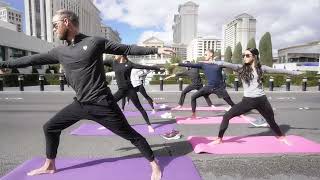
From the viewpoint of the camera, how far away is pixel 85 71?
4.01 meters

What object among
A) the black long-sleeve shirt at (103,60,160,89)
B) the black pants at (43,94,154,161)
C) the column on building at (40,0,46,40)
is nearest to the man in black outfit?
the black pants at (43,94,154,161)

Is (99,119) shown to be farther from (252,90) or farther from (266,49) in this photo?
(266,49)

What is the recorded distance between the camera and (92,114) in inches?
164

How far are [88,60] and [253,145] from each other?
351cm

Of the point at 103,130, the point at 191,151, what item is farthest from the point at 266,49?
the point at 191,151

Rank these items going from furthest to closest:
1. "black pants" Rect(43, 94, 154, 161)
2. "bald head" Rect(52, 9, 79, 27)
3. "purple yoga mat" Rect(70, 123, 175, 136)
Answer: "purple yoga mat" Rect(70, 123, 175, 136) < "black pants" Rect(43, 94, 154, 161) < "bald head" Rect(52, 9, 79, 27)

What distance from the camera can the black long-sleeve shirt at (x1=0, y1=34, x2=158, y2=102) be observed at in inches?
157

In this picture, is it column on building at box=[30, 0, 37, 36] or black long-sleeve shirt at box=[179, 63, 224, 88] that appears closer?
black long-sleeve shirt at box=[179, 63, 224, 88]

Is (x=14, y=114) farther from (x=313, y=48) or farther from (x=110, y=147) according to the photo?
(x=313, y=48)

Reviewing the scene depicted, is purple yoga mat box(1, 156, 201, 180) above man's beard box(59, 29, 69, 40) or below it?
below

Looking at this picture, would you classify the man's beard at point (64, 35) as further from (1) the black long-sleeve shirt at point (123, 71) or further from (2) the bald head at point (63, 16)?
(1) the black long-sleeve shirt at point (123, 71)

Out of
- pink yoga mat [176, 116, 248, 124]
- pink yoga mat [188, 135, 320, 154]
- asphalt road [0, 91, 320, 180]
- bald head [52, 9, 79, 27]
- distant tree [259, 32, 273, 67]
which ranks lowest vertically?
asphalt road [0, 91, 320, 180]

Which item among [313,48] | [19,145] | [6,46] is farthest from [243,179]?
[313,48]

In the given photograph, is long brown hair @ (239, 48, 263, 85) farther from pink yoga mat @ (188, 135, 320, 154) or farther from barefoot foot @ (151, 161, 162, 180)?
barefoot foot @ (151, 161, 162, 180)
